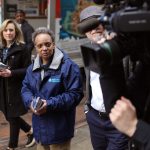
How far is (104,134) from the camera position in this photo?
347 centimetres

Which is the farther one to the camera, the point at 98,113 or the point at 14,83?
the point at 14,83

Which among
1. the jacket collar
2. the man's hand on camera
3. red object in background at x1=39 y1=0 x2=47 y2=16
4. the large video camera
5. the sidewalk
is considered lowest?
the sidewalk

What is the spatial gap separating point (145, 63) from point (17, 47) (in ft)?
10.7

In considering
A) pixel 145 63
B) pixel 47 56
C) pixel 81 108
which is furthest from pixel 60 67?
pixel 81 108

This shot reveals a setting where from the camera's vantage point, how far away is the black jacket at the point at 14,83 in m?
4.97

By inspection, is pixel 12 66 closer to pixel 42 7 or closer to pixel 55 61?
pixel 55 61

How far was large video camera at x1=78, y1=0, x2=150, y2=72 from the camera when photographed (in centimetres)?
165

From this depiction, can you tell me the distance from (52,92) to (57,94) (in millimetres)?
50

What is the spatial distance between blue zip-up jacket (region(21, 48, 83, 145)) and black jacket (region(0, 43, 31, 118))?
1292 millimetres

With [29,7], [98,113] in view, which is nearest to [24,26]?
[29,7]

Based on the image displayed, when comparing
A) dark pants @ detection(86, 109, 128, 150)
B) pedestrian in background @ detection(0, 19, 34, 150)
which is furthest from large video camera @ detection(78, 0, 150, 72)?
pedestrian in background @ detection(0, 19, 34, 150)

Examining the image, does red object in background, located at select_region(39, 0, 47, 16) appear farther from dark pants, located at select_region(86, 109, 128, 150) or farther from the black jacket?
dark pants, located at select_region(86, 109, 128, 150)

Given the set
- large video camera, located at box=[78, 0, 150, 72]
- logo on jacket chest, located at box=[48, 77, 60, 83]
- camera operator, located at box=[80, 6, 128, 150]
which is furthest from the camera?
logo on jacket chest, located at box=[48, 77, 60, 83]

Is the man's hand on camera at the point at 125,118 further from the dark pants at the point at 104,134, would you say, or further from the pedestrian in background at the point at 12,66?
the pedestrian in background at the point at 12,66
